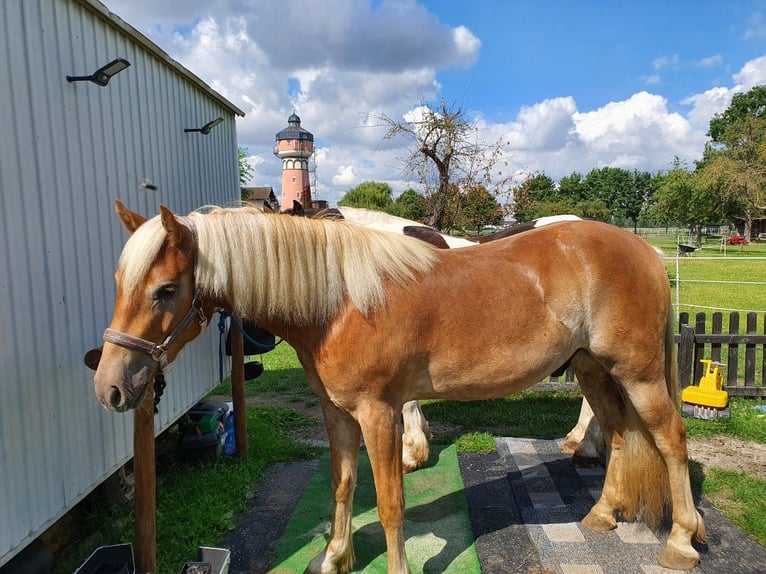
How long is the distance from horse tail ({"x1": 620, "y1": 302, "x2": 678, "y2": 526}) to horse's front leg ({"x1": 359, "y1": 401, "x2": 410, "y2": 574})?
156cm

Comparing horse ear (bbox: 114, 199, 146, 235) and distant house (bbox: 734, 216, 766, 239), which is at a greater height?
horse ear (bbox: 114, 199, 146, 235)

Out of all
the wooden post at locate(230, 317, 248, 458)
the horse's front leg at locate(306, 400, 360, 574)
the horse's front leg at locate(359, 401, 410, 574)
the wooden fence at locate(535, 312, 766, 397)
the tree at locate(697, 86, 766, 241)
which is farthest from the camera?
the tree at locate(697, 86, 766, 241)

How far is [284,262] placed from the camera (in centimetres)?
236

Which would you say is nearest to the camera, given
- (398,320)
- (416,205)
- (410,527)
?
(398,320)

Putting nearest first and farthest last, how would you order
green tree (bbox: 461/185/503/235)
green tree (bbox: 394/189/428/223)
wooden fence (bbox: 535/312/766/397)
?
wooden fence (bbox: 535/312/766/397)
green tree (bbox: 394/189/428/223)
green tree (bbox: 461/185/503/235)

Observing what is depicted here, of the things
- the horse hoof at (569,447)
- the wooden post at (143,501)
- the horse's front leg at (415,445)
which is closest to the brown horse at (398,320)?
the wooden post at (143,501)

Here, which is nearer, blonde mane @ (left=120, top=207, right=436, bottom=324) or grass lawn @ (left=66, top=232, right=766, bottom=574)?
Result: blonde mane @ (left=120, top=207, right=436, bottom=324)

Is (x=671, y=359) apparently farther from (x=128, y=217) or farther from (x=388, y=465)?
(x=128, y=217)

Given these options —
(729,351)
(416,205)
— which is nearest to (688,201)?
(416,205)

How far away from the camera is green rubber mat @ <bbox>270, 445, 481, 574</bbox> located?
118 inches

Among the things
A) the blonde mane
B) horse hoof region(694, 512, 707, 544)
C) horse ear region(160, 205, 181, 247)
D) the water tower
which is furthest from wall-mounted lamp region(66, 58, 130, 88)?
the water tower

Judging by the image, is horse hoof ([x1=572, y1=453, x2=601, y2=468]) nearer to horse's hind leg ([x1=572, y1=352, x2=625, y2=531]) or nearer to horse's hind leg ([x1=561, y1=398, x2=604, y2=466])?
horse's hind leg ([x1=561, y1=398, x2=604, y2=466])

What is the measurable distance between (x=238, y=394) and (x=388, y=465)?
7.66 feet

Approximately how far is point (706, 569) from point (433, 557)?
152cm
